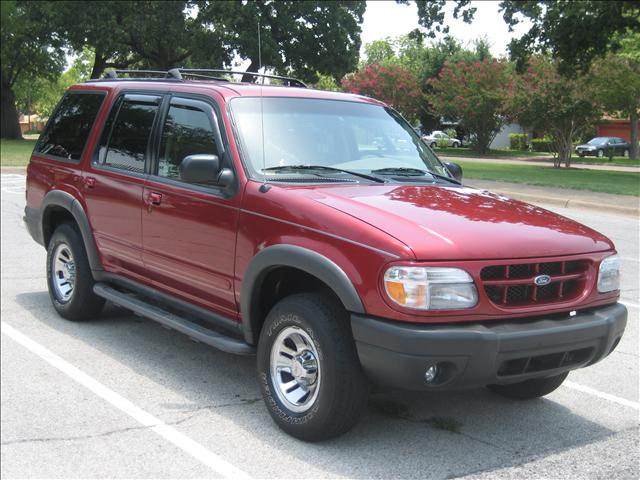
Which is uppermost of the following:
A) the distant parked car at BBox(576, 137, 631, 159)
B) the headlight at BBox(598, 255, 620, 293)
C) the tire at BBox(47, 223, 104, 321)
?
the headlight at BBox(598, 255, 620, 293)

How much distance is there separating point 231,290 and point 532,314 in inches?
69.3

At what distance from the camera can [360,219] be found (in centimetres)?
397

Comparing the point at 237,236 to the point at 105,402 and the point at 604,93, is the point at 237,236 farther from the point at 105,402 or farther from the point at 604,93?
the point at 604,93

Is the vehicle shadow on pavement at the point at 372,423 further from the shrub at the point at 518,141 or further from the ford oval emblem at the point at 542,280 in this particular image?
the shrub at the point at 518,141

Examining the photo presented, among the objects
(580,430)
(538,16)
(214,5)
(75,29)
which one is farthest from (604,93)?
(580,430)

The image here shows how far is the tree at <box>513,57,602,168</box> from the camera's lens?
30.0 metres

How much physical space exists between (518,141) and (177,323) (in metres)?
57.9

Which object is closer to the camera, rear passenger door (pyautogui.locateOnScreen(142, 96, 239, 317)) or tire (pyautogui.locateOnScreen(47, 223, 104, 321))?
rear passenger door (pyautogui.locateOnScreen(142, 96, 239, 317))

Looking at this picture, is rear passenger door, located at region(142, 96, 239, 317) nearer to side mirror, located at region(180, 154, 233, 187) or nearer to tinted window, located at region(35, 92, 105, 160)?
side mirror, located at region(180, 154, 233, 187)

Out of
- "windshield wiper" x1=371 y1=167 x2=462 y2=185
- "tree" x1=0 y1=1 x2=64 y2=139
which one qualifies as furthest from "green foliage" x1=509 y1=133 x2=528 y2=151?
"windshield wiper" x1=371 y1=167 x2=462 y2=185

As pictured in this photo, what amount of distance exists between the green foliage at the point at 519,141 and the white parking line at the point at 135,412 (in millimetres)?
57000

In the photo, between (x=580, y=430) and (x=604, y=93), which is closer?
(x=580, y=430)

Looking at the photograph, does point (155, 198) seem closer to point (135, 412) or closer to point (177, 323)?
point (177, 323)

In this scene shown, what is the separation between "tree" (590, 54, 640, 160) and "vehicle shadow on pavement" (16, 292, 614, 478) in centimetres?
2730
